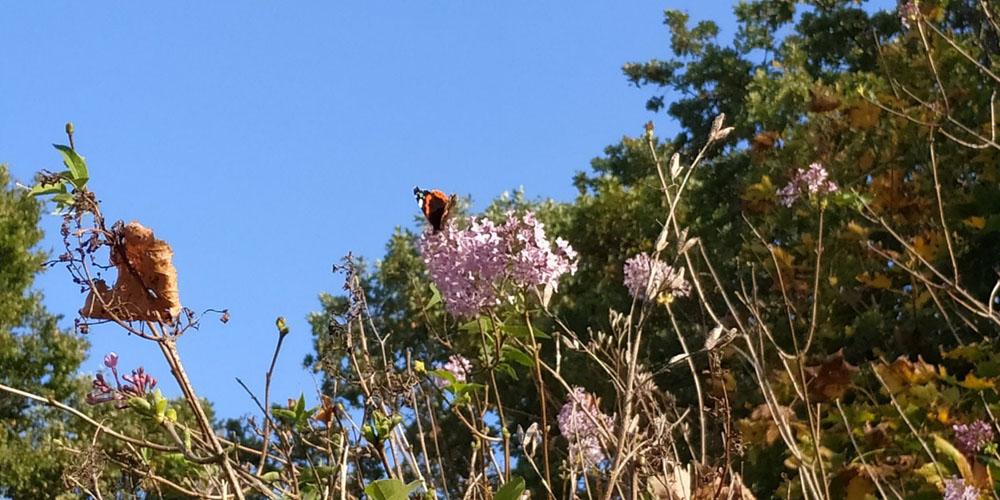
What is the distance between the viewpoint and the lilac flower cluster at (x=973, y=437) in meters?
2.80

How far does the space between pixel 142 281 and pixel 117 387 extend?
17cm

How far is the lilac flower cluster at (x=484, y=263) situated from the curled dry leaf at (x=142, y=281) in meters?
1.00

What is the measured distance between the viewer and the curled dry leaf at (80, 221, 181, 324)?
0.99 metres

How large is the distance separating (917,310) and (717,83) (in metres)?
5.50

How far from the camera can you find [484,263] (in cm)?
196

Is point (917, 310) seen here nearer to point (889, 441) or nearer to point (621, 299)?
point (889, 441)

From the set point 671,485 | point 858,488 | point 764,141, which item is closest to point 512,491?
point 671,485

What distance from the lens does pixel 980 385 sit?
3.37m

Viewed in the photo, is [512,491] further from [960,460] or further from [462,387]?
[960,460]

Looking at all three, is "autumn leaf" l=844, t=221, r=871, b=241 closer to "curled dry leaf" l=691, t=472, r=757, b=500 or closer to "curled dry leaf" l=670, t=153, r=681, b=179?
"curled dry leaf" l=670, t=153, r=681, b=179

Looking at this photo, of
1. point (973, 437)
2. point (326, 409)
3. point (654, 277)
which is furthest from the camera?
point (973, 437)

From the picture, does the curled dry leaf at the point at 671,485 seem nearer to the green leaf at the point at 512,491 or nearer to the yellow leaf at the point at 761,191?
the green leaf at the point at 512,491

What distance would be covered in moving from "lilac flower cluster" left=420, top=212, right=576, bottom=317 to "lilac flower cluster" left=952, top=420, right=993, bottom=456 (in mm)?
1584

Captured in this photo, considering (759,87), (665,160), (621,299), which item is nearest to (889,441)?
(621,299)
